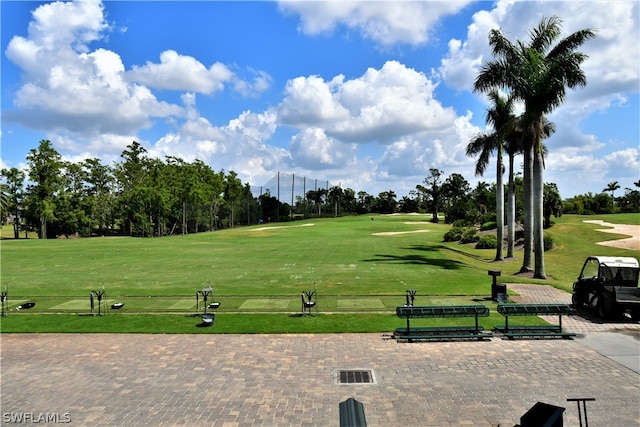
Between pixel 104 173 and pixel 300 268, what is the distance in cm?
7510

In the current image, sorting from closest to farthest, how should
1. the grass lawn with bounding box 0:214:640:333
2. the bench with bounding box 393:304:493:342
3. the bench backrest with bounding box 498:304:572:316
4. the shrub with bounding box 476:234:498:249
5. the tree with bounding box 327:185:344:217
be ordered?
the bench with bounding box 393:304:493:342, the bench backrest with bounding box 498:304:572:316, the grass lawn with bounding box 0:214:640:333, the shrub with bounding box 476:234:498:249, the tree with bounding box 327:185:344:217

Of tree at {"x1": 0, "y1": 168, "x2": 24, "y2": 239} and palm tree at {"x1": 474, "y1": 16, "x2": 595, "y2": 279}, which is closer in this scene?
palm tree at {"x1": 474, "y1": 16, "x2": 595, "y2": 279}

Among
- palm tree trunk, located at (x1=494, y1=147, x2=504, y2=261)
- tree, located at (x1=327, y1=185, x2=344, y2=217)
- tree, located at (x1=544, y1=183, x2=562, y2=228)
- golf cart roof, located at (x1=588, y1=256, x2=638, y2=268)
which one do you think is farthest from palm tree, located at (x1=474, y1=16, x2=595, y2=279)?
tree, located at (x1=327, y1=185, x2=344, y2=217)

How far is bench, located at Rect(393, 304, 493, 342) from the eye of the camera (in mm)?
12641

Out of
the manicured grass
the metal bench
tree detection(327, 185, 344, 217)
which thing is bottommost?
the manicured grass

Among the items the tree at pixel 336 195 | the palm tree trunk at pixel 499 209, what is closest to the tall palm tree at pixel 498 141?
the palm tree trunk at pixel 499 209

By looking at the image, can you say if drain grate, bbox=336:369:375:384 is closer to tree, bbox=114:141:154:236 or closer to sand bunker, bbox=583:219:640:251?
sand bunker, bbox=583:219:640:251

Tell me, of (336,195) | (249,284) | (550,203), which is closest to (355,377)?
(249,284)

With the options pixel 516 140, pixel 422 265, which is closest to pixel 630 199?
pixel 516 140

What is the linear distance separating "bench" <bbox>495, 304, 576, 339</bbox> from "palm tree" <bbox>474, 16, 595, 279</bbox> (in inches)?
534

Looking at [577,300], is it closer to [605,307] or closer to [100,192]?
[605,307]

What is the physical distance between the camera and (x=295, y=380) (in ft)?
32.0

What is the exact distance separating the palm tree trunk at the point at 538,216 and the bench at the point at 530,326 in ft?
43.9

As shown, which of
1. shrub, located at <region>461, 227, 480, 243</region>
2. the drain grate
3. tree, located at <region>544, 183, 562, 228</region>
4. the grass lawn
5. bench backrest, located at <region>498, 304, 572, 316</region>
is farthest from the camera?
tree, located at <region>544, 183, 562, 228</region>
